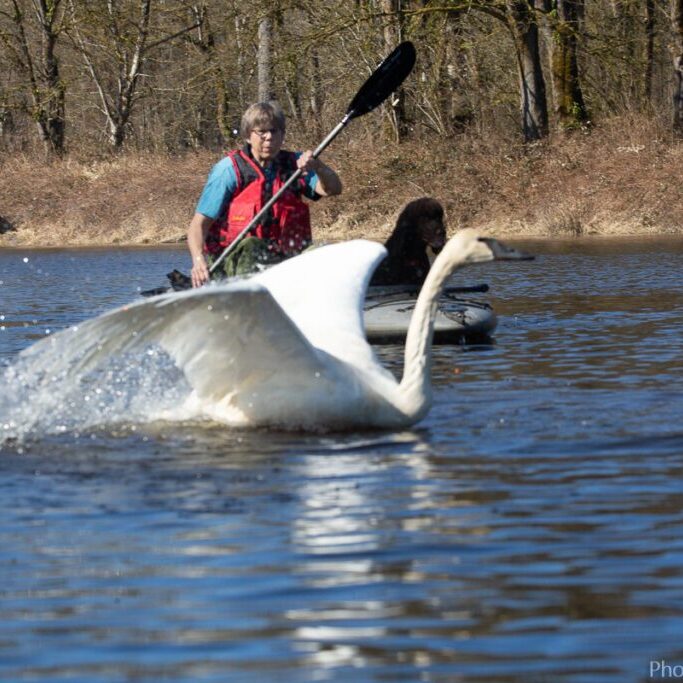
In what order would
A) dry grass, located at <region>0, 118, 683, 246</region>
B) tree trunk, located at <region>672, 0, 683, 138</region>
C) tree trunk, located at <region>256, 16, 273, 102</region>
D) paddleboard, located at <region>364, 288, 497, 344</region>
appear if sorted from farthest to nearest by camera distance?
tree trunk, located at <region>256, 16, 273, 102</region>, tree trunk, located at <region>672, 0, 683, 138</region>, dry grass, located at <region>0, 118, 683, 246</region>, paddleboard, located at <region>364, 288, 497, 344</region>

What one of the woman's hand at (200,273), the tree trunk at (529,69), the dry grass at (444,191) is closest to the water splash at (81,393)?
the woman's hand at (200,273)

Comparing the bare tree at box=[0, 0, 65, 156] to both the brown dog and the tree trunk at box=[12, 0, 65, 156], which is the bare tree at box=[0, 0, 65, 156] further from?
the brown dog

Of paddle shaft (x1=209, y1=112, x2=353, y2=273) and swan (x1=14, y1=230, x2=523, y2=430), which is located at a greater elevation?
paddle shaft (x1=209, y1=112, x2=353, y2=273)

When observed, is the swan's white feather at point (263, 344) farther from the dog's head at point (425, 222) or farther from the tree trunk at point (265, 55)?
the tree trunk at point (265, 55)

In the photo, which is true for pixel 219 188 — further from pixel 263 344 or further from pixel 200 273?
pixel 263 344

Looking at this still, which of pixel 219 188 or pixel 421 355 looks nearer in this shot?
pixel 421 355

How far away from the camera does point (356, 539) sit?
19.7ft

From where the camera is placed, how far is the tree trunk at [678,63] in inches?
1351

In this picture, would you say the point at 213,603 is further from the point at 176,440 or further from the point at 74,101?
the point at 74,101

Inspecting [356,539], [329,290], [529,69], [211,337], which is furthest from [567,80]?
[356,539]

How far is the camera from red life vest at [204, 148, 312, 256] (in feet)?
37.0

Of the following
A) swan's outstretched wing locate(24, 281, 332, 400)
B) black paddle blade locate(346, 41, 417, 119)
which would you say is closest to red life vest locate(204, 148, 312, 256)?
black paddle blade locate(346, 41, 417, 119)

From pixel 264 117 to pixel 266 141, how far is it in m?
0.21

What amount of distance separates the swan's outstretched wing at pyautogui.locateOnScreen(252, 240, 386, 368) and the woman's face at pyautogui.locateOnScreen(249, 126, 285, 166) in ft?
5.93
